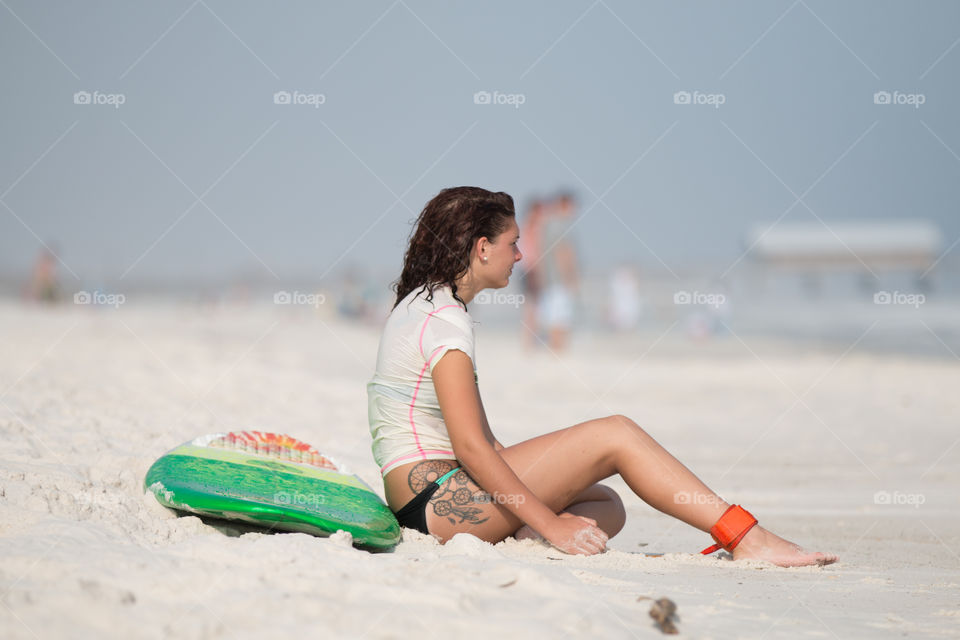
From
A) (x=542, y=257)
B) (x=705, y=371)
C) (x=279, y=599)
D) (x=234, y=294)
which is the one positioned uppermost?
(x=234, y=294)

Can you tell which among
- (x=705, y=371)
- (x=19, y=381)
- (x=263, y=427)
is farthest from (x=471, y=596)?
(x=705, y=371)

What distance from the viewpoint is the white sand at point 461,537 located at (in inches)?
87.2

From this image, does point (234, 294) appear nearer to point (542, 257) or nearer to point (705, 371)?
point (542, 257)

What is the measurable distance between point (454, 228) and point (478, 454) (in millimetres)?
855

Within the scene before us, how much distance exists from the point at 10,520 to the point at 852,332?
17.1 metres

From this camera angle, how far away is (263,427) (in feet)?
18.9

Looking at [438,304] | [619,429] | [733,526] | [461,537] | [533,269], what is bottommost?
[461,537]

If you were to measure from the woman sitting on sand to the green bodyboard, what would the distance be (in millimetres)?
205

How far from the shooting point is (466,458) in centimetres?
311
